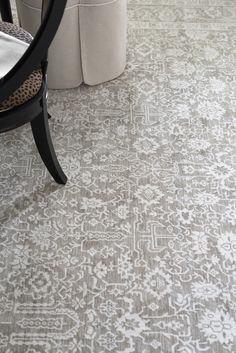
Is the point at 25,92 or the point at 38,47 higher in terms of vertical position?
the point at 38,47

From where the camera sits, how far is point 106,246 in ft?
5.11

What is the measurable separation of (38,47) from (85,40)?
2.92 feet

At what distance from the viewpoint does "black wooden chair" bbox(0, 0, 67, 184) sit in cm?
114

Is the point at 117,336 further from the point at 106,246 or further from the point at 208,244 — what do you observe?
the point at 208,244

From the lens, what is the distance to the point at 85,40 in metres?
2.01

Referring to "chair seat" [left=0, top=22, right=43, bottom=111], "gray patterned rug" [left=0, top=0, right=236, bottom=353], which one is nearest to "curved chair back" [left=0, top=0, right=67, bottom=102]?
"chair seat" [left=0, top=22, right=43, bottom=111]

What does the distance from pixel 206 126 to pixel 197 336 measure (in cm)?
94

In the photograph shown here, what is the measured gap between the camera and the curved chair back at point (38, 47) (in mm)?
1107

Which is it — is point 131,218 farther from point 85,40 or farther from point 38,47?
point 85,40

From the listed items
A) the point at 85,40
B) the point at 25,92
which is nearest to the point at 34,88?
the point at 25,92

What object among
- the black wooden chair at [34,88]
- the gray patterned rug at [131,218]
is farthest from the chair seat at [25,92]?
the gray patterned rug at [131,218]

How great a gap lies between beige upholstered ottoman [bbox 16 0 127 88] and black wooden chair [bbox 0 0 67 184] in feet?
1.35

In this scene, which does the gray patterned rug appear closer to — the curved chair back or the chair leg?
the chair leg

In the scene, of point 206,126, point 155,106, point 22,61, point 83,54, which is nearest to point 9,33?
point 22,61
